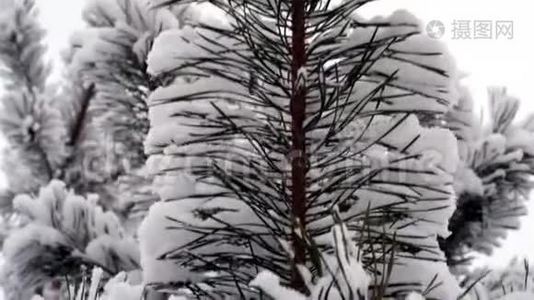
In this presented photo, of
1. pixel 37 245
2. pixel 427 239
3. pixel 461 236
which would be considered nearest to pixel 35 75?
pixel 37 245

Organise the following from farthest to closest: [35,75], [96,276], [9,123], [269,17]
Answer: [35,75] < [9,123] < [269,17] < [96,276]

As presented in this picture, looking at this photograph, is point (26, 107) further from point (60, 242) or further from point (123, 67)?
point (60, 242)

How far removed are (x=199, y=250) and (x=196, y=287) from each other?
0.15 ft

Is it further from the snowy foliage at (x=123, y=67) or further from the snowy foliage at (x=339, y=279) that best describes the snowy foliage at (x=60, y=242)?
the snowy foliage at (x=339, y=279)

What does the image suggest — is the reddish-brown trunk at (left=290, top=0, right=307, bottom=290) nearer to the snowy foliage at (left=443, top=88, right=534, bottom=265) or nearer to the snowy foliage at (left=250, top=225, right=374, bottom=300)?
the snowy foliage at (left=250, top=225, right=374, bottom=300)

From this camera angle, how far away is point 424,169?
0.80 metres

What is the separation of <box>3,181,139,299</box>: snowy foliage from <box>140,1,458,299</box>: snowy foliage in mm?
1066

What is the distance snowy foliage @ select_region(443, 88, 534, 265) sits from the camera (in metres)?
2.04

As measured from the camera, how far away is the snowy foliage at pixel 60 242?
1.79 meters

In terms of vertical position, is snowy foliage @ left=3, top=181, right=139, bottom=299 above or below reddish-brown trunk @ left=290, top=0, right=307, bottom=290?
below

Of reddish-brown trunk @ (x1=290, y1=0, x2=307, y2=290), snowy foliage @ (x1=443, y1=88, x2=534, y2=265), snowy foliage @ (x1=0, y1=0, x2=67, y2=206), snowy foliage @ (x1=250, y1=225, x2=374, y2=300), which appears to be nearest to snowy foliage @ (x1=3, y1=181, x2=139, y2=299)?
snowy foliage @ (x1=0, y1=0, x2=67, y2=206)

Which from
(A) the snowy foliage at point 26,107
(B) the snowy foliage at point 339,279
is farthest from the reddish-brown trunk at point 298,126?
(A) the snowy foliage at point 26,107

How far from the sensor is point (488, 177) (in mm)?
2061

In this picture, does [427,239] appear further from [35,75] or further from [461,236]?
[35,75]
